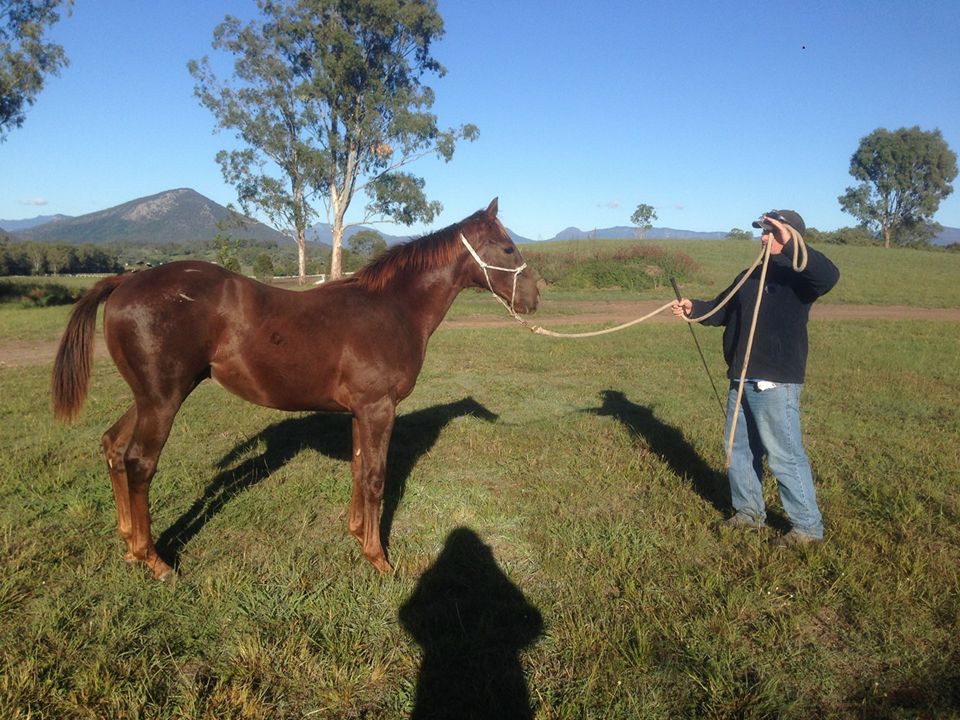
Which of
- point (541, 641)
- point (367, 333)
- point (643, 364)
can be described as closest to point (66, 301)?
point (643, 364)

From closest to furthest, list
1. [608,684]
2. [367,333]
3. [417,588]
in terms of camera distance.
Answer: [608,684], [417,588], [367,333]

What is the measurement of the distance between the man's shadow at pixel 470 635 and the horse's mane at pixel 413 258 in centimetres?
209

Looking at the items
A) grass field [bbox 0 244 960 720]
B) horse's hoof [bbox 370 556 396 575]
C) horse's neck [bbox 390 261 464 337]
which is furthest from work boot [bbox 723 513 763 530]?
horse's neck [bbox 390 261 464 337]

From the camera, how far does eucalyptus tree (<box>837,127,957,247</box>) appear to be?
2928 inches

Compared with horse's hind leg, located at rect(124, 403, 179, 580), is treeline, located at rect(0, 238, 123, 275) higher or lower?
higher

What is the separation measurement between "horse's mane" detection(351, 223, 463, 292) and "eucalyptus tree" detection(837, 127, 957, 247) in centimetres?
8450

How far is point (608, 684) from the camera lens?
277 centimetres

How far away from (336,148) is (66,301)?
1557 cm

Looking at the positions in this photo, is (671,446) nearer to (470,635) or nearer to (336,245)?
(470,635)

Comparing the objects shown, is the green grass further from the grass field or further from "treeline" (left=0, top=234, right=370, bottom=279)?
"treeline" (left=0, top=234, right=370, bottom=279)

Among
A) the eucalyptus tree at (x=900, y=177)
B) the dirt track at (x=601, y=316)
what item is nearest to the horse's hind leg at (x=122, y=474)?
the dirt track at (x=601, y=316)

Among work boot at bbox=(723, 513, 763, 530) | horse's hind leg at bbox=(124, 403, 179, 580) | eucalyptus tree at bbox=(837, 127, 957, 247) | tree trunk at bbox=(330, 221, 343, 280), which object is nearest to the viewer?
horse's hind leg at bbox=(124, 403, 179, 580)

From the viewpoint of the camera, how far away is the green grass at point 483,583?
272cm

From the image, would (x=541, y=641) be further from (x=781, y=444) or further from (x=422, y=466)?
(x=422, y=466)
